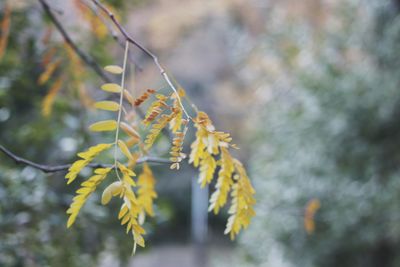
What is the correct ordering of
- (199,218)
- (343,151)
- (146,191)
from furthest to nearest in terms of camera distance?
(199,218), (343,151), (146,191)

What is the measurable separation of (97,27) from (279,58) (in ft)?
9.17

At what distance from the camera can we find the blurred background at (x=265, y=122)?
1.40m

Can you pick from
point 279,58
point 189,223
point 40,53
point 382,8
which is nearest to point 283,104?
point 279,58

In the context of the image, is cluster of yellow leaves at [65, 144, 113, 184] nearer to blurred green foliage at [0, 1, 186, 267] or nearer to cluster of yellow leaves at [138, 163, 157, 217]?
cluster of yellow leaves at [138, 163, 157, 217]

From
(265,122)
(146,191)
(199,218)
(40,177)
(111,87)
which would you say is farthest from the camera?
(199,218)

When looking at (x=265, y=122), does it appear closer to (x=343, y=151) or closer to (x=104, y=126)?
(x=343, y=151)

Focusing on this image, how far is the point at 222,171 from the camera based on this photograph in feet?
2.14

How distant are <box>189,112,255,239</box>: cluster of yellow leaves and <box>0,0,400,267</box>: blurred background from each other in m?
0.19

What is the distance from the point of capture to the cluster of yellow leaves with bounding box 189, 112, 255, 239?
604 mm

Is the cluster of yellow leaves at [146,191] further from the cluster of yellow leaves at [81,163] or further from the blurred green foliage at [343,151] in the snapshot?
the blurred green foliage at [343,151]

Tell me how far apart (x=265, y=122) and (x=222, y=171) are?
3.19 m

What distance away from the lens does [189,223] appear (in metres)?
7.84

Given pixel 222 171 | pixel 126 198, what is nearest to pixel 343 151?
pixel 222 171

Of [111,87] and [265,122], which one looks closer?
[111,87]
